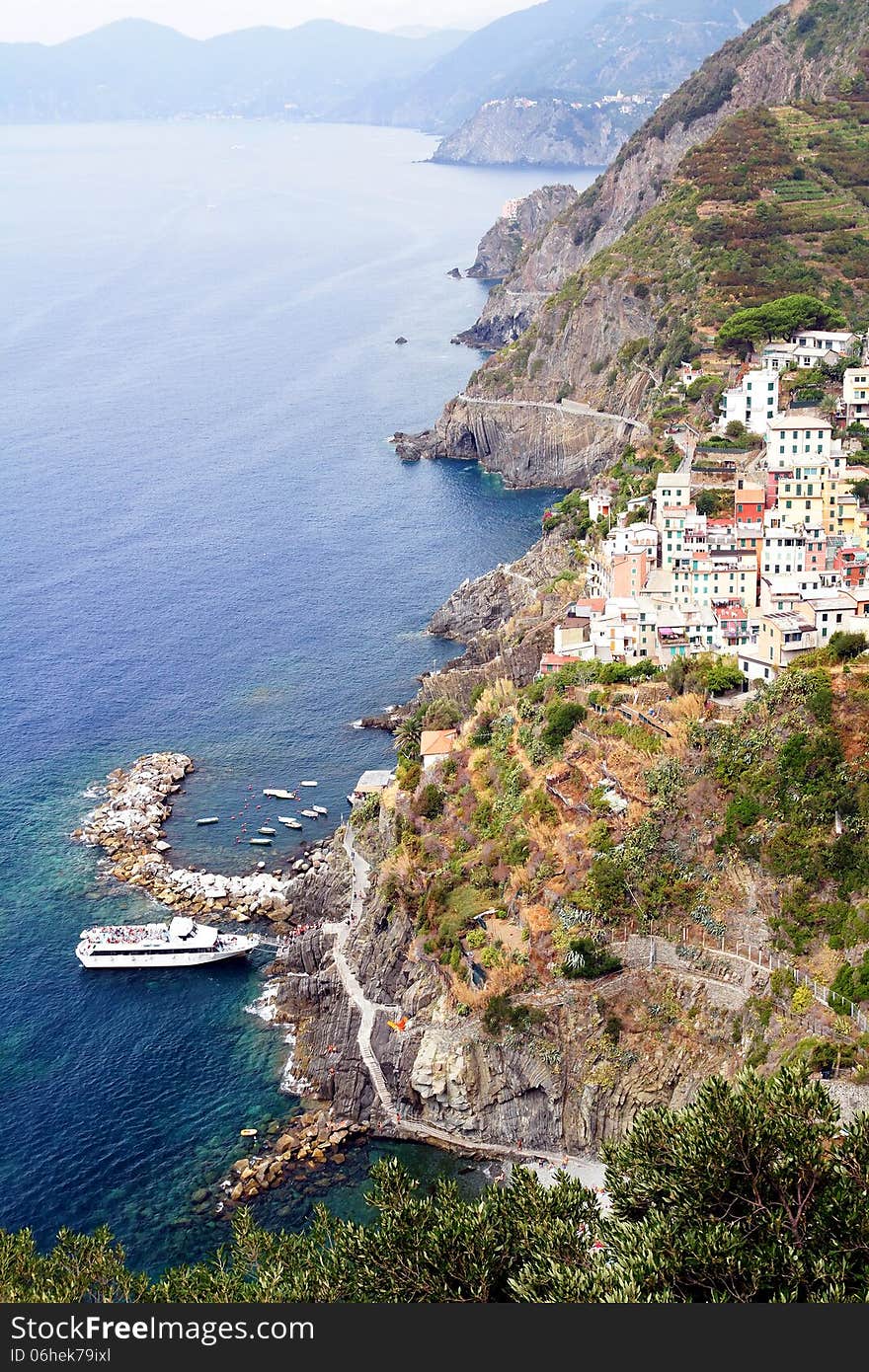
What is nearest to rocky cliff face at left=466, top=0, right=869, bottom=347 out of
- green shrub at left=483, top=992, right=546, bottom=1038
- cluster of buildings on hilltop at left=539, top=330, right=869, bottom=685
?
cluster of buildings on hilltop at left=539, top=330, right=869, bottom=685

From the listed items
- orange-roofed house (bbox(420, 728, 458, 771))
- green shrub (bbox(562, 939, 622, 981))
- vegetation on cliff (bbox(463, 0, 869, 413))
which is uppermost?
vegetation on cliff (bbox(463, 0, 869, 413))

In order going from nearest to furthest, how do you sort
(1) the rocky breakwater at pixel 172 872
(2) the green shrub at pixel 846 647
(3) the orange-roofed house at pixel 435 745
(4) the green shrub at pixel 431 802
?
(2) the green shrub at pixel 846 647 → (4) the green shrub at pixel 431 802 → (1) the rocky breakwater at pixel 172 872 → (3) the orange-roofed house at pixel 435 745

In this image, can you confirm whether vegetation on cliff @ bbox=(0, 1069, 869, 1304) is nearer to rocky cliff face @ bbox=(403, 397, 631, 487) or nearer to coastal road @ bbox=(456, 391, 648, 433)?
coastal road @ bbox=(456, 391, 648, 433)

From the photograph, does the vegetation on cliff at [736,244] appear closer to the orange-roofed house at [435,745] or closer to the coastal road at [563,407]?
the coastal road at [563,407]

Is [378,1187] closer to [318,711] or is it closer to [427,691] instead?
[427,691]

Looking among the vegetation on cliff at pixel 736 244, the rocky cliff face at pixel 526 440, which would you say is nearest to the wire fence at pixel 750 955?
the vegetation on cliff at pixel 736 244
